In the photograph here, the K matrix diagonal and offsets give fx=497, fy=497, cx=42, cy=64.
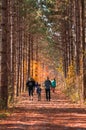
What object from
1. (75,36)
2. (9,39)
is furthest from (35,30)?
(9,39)

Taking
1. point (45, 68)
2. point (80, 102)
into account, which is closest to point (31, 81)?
point (80, 102)

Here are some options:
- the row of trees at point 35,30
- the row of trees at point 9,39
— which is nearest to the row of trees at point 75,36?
the row of trees at point 35,30

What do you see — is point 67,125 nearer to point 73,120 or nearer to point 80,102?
point 73,120

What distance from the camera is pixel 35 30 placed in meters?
53.0

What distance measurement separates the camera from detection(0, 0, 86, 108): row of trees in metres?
24.0

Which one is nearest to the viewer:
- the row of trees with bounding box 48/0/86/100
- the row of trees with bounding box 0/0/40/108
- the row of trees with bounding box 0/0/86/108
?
the row of trees with bounding box 0/0/40/108

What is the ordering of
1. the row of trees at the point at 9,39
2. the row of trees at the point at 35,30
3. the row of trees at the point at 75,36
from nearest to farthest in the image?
the row of trees at the point at 9,39, the row of trees at the point at 35,30, the row of trees at the point at 75,36

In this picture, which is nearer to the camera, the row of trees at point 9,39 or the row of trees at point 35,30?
the row of trees at point 9,39

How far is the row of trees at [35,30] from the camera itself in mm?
24047

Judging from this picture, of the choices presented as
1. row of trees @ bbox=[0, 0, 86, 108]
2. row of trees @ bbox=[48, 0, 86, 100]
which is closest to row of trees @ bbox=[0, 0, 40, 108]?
row of trees @ bbox=[0, 0, 86, 108]

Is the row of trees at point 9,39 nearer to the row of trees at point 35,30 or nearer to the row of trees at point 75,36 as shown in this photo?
the row of trees at point 35,30

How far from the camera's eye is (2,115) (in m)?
20.3

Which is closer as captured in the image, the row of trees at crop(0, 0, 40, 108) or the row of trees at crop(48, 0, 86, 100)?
the row of trees at crop(0, 0, 40, 108)

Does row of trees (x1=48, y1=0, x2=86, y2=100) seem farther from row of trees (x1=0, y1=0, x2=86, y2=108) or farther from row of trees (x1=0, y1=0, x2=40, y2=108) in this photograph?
row of trees (x1=0, y1=0, x2=40, y2=108)
